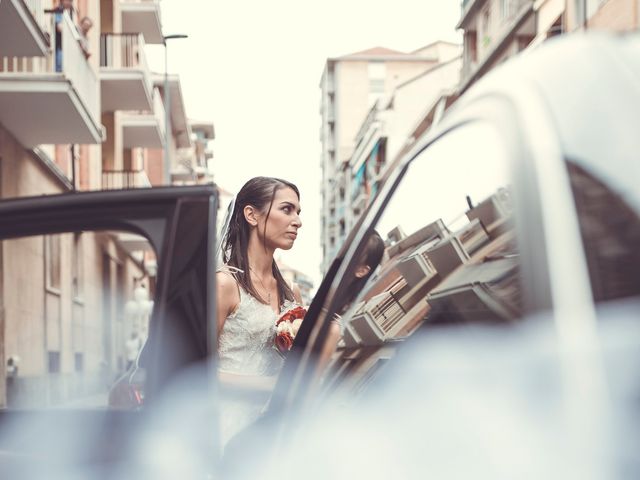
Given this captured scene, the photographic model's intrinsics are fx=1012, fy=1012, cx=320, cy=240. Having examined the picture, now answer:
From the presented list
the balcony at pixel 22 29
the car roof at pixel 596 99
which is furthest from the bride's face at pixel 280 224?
the balcony at pixel 22 29

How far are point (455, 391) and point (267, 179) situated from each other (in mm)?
2100

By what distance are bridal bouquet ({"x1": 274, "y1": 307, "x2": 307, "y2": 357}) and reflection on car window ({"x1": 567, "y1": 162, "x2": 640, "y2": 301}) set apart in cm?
178

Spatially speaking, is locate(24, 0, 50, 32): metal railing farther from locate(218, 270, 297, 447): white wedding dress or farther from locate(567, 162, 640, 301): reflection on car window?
locate(567, 162, 640, 301): reflection on car window

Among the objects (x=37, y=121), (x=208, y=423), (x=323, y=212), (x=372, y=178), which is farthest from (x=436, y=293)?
(x=323, y=212)

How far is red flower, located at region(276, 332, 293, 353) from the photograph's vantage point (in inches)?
106

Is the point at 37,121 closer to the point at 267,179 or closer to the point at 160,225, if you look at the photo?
Answer: the point at 267,179

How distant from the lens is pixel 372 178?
179 feet

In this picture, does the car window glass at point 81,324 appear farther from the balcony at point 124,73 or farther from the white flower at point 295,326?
the balcony at point 124,73

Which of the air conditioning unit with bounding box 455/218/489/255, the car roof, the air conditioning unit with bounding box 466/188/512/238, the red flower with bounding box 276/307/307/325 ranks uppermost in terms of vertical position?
the car roof

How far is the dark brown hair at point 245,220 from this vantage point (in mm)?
3006

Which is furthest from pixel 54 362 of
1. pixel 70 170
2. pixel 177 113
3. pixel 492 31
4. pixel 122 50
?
pixel 177 113

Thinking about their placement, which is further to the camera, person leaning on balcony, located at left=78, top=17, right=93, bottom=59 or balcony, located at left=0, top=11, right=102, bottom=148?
person leaning on balcony, located at left=78, top=17, right=93, bottom=59

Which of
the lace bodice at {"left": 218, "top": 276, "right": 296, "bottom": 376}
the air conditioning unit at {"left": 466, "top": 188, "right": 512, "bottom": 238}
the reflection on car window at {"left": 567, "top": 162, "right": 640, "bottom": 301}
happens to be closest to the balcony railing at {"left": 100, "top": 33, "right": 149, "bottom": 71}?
the lace bodice at {"left": 218, "top": 276, "right": 296, "bottom": 376}

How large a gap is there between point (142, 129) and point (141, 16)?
5.44m
